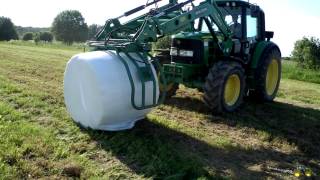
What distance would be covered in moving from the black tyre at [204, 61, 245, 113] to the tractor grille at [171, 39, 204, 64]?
0.62 metres

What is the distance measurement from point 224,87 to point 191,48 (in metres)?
1.29

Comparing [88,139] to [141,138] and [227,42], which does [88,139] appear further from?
[227,42]

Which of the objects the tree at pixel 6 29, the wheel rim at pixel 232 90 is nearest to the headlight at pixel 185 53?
the wheel rim at pixel 232 90

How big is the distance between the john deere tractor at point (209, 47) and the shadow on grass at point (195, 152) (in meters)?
0.58

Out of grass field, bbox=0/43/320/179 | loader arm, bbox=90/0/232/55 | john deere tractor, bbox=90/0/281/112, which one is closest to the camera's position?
grass field, bbox=0/43/320/179

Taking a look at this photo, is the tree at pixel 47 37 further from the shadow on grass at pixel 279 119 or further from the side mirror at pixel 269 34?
the shadow on grass at pixel 279 119

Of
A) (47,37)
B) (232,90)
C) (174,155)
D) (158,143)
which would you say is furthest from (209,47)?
(47,37)

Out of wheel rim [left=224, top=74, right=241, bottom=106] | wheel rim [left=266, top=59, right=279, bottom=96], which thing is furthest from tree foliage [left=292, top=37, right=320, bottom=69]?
wheel rim [left=224, top=74, right=241, bottom=106]

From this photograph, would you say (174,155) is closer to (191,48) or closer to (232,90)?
(232,90)

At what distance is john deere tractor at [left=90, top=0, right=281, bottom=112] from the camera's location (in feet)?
24.0

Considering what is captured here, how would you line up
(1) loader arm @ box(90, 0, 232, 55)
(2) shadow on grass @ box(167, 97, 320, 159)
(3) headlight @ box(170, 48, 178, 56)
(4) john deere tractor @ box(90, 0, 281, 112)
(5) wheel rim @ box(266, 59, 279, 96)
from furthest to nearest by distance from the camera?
(5) wheel rim @ box(266, 59, 279, 96) < (3) headlight @ box(170, 48, 178, 56) < (2) shadow on grass @ box(167, 97, 320, 159) < (4) john deere tractor @ box(90, 0, 281, 112) < (1) loader arm @ box(90, 0, 232, 55)

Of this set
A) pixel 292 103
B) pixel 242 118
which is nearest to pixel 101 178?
pixel 242 118

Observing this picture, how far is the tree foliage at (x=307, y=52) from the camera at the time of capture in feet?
112

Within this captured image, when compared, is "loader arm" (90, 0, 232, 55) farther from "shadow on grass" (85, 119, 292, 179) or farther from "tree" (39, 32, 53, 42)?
"tree" (39, 32, 53, 42)
